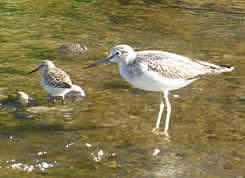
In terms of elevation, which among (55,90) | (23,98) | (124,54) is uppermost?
(124,54)

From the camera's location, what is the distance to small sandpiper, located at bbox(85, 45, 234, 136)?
10.3m

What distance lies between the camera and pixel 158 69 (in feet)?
33.8

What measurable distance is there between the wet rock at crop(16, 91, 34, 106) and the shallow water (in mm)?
145

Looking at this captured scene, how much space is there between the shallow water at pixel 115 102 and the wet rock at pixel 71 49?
5.5 inches

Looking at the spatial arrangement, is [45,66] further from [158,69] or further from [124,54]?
[158,69]

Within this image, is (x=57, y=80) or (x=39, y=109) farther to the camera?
(x=57, y=80)

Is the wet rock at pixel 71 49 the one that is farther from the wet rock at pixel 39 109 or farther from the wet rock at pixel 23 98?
the wet rock at pixel 39 109

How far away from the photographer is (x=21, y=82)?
12.3m

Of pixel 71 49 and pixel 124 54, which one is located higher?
pixel 124 54

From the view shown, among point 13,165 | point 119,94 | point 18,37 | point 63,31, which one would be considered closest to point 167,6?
point 63,31

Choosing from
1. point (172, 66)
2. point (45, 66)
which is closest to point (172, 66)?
point (172, 66)

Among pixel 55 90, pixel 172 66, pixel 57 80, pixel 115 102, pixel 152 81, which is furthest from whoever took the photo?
pixel 115 102

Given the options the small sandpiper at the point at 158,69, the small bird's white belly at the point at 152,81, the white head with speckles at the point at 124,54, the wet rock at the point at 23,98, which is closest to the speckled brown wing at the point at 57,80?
the wet rock at the point at 23,98

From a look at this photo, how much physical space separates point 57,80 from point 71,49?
8.31ft
